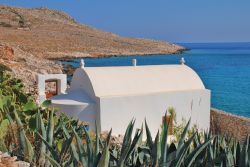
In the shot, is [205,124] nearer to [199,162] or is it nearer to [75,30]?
[199,162]

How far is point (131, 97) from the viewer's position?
41.0 ft

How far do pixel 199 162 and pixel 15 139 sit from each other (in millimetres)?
1859

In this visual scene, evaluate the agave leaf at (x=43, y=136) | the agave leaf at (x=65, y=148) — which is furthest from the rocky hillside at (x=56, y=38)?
the agave leaf at (x=65, y=148)

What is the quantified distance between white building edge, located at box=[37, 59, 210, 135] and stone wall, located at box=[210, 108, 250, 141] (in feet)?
3.06

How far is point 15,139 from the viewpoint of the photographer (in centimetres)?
476

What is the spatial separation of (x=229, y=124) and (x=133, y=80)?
378cm

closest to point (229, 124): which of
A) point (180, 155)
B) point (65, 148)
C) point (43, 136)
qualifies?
point (43, 136)

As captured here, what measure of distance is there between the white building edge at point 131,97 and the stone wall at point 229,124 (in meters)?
0.93

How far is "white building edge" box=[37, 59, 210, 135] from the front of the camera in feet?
39.9

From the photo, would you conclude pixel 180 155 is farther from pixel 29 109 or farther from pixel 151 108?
pixel 151 108

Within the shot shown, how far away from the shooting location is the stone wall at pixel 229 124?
1460cm

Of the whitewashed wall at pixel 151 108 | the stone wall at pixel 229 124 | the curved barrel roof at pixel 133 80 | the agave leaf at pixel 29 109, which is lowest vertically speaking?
the stone wall at pixel 229 124

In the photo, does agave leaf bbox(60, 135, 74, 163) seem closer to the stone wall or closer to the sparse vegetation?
the sparse vegetation

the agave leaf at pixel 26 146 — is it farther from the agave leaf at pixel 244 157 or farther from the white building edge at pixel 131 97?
the white building edge at pixel 131 97
